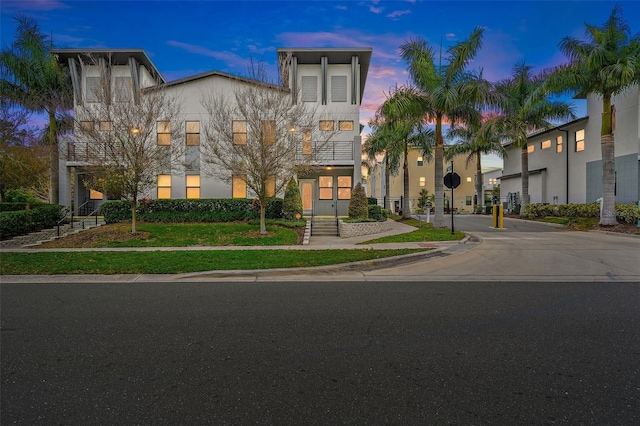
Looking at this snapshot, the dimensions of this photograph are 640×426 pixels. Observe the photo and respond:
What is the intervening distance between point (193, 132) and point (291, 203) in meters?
8.38

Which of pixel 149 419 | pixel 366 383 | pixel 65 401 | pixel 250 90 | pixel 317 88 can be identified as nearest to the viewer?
pixel 149 419

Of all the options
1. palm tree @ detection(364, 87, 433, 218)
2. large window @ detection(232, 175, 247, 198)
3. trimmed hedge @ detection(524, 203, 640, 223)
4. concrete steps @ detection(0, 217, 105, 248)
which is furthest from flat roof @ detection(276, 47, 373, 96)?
trimmed hedge @ detection(524, 203, 640, 223)

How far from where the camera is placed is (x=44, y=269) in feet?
28.3

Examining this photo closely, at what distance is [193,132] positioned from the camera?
69.6 ft

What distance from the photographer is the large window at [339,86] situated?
859 inches

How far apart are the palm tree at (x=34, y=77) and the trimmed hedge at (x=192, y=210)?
504 centimetres

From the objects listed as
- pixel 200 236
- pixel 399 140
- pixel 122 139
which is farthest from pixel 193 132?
pixel 399 140

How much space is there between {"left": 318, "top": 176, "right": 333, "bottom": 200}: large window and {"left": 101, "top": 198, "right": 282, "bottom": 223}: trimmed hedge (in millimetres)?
4045

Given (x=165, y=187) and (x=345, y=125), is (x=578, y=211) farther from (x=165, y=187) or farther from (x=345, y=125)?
(x=165, y=187)

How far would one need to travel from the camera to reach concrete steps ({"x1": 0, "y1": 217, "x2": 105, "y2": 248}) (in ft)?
45.9

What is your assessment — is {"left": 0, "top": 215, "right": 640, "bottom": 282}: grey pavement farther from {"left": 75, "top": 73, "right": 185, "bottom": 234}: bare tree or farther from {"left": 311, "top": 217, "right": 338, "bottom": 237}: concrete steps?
{"left": 75, "top": 73, "right": 185, "bottom": 234}: bare tree

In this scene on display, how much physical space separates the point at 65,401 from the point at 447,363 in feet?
11.6

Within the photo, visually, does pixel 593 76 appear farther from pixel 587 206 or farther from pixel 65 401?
pixel 65 401

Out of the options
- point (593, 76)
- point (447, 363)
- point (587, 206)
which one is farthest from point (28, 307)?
point (587, 206)
